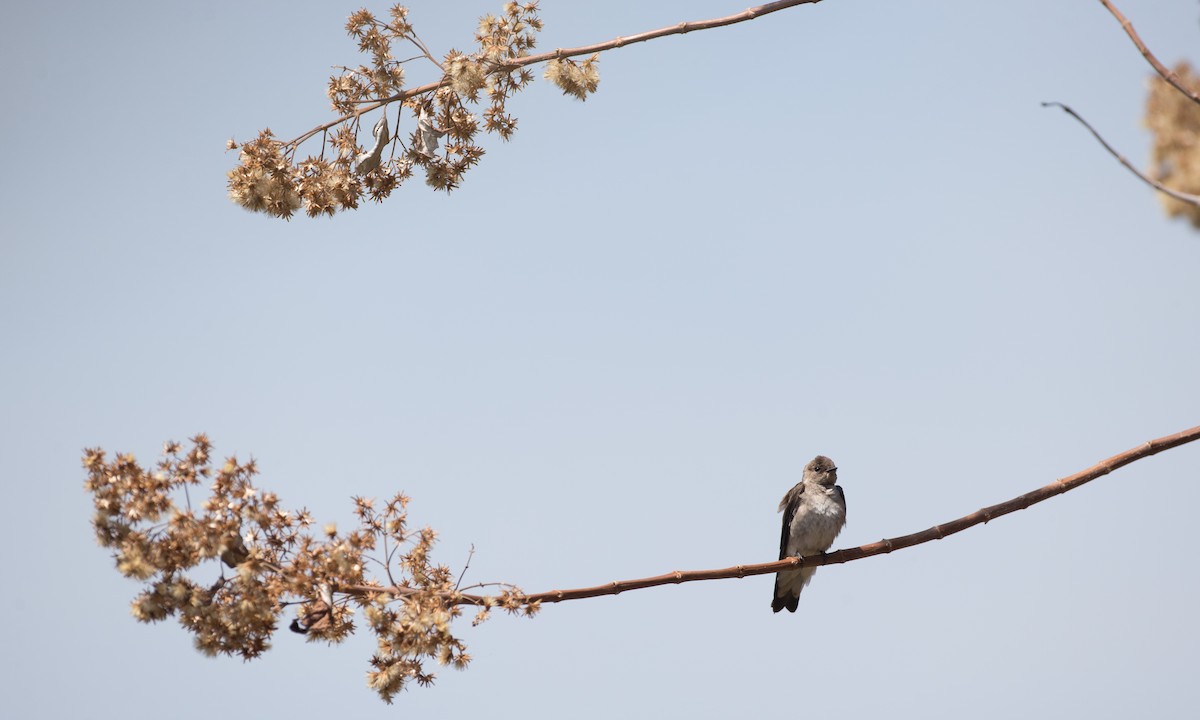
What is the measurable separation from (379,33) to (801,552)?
6434mm

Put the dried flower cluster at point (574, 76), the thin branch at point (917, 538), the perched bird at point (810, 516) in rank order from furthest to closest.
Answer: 1. the perched bird at point (810, 516)
2. the dried flower cluster at point (574, 76)
3. the thin branch at point (917, 538)

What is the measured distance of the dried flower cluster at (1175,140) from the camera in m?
3.05

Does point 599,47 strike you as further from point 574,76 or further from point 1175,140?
point 1175,140

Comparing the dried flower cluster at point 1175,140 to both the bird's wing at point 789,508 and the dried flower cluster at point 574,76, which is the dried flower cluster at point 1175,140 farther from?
the bird's wing at point 789,508

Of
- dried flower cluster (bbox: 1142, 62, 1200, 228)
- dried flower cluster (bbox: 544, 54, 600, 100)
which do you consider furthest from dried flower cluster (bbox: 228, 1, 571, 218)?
dried flower cluster (bbox: 1142, 62, 1200, 228)

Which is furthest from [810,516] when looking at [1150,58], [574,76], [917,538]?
[1150,58]

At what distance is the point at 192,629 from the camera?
4.20m

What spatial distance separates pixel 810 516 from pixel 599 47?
5874 millimetres

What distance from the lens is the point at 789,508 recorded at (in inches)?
407

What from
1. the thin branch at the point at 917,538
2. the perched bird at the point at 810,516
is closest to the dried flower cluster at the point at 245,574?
the thin branch at the point at 917,538

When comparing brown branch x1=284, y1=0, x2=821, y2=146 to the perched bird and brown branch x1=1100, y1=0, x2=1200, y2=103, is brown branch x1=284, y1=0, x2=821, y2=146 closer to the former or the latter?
brown branch x1=1100, y1=0, x2=1200, y2=103

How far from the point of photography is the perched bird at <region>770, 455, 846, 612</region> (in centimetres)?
987

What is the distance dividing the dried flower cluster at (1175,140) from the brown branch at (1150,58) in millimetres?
30

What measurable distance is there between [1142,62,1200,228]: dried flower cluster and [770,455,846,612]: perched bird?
6.85 metres
